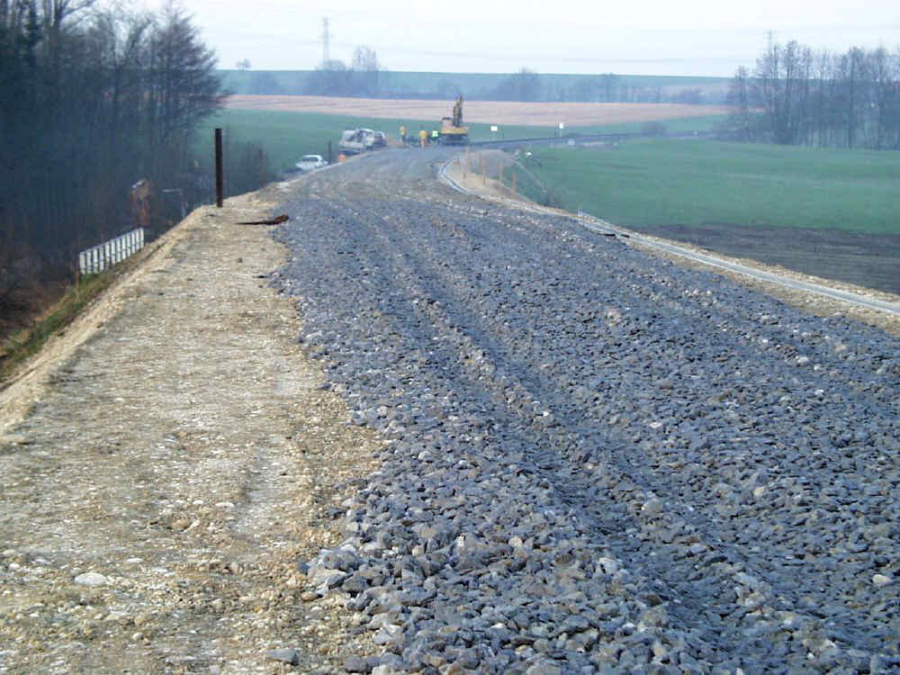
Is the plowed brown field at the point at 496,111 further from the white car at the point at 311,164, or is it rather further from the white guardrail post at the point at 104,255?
the white guardrail post at the point at 104,255

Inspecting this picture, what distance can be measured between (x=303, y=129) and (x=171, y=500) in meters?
102

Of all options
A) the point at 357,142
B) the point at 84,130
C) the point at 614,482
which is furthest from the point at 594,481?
the point at 357,142

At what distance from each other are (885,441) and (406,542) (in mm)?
4278

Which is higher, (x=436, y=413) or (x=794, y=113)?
(x=794, y=113)

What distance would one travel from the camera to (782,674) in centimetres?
476

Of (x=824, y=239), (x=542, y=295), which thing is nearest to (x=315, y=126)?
(x=824, y=239)

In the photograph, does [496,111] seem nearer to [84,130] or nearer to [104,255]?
[84,130]

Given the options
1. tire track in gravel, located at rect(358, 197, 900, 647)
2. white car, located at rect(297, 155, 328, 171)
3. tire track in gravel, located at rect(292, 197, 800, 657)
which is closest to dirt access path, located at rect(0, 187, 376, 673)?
tire track in gravel, located at rect(292, 197, 800, 657)

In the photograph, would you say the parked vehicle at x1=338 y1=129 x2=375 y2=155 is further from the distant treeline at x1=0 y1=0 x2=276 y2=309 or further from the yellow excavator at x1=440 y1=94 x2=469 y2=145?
the distant treeline at x1=0 y1=0 x2=276 y2=309

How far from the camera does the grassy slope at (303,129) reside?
256 feet

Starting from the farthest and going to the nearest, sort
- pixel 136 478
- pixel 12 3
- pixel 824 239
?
1. pixel 12 3
2. pixel 824 239
3. pixel 136 478

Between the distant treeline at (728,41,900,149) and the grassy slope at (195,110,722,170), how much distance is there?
1084 cm

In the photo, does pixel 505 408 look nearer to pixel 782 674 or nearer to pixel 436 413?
pixel 436 413

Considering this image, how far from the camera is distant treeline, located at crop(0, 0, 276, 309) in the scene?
3988 centimetres
